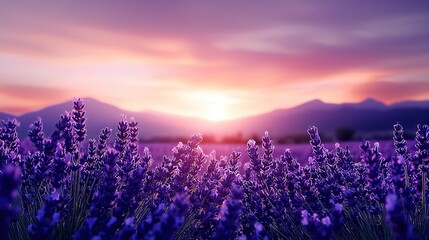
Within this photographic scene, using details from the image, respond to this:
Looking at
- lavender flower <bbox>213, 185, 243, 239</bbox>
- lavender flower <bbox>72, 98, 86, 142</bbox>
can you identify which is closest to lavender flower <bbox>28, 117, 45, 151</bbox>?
lavender flower <bbox>72, 98, 86, 142</bbox>

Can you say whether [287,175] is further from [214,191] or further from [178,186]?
[178,186]

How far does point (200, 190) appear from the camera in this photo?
308cm

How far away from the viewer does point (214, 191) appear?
308cm

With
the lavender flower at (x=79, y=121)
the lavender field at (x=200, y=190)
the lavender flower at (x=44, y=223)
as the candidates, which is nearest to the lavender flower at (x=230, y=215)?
the lavender field at (x=200, y=190)

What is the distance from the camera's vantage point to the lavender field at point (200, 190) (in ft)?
8.17

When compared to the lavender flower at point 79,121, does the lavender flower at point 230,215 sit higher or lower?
lower

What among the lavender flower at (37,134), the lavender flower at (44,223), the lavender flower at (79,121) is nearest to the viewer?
the lavender flower at (44,223)

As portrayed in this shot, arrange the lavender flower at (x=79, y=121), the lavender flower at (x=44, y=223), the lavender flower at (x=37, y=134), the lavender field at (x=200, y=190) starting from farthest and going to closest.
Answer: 1. the lavender flower at (x=37, y=134)
2. the lavender flower at (x=79, y=121)
3. the lavender field at (x=200, y=190)
4. the lavender flower at (x=44, y=223)

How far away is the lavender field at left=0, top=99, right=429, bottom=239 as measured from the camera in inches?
98.0

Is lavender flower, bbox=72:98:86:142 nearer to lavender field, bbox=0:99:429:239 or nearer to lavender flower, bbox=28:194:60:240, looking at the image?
lavender field, bbox=0:99:429:239

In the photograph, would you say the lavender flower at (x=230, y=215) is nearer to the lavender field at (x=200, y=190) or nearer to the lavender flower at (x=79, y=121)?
the lavender field at (x=200, y=190)

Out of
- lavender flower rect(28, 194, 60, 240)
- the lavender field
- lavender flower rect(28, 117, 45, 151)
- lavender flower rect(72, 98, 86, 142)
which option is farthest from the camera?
lavender flower rect(28, 117, 45, 151)

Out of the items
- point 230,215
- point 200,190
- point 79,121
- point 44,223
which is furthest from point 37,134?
point 230,215

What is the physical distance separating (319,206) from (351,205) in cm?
28
